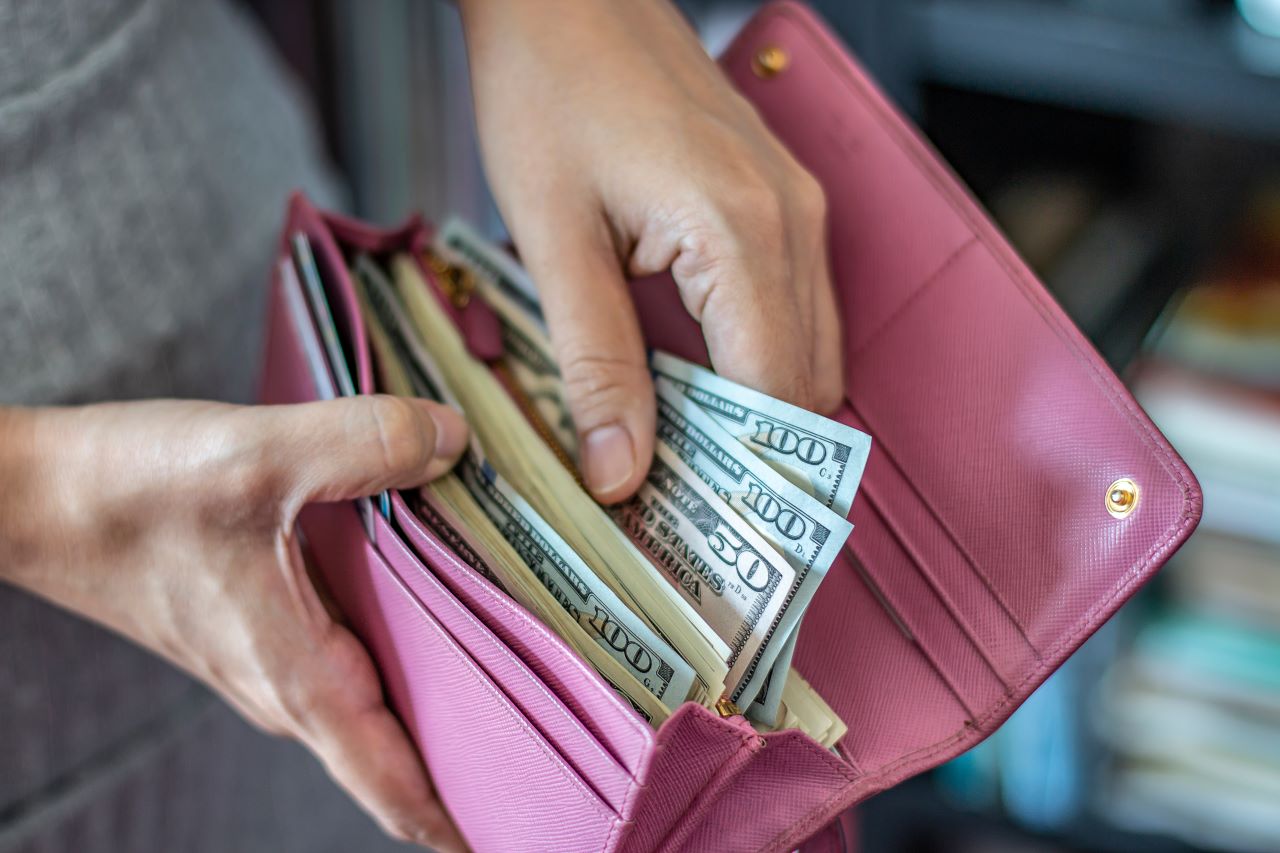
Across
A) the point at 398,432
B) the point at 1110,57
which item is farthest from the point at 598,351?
the point at 1110,57

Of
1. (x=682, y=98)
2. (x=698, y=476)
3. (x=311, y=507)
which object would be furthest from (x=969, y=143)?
(x=311, y=507)

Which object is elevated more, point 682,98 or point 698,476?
point 682,98

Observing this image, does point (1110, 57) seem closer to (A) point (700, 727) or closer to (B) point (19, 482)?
(A) point (700, 727)

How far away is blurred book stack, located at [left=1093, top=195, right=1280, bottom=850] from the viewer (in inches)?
39.0

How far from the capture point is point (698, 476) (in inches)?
22.0

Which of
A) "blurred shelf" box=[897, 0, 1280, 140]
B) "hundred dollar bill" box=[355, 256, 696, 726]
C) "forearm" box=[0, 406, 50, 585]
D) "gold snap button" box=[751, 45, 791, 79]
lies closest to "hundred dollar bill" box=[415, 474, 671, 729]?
"hundred dollar bill" box=[355, 256, 696, 726]

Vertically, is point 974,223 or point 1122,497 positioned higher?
point 974,223

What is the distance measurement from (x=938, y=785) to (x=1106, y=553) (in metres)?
0.83

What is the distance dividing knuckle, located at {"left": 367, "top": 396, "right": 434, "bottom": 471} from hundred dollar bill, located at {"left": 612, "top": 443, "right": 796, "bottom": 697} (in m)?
0.13

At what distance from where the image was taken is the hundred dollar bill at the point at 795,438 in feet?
1.61

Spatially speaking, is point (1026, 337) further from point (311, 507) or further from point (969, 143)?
point (969, 143)

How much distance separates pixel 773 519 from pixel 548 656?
14 centimetres

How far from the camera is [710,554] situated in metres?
0.53

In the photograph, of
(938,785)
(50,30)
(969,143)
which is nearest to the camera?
(50,30)
